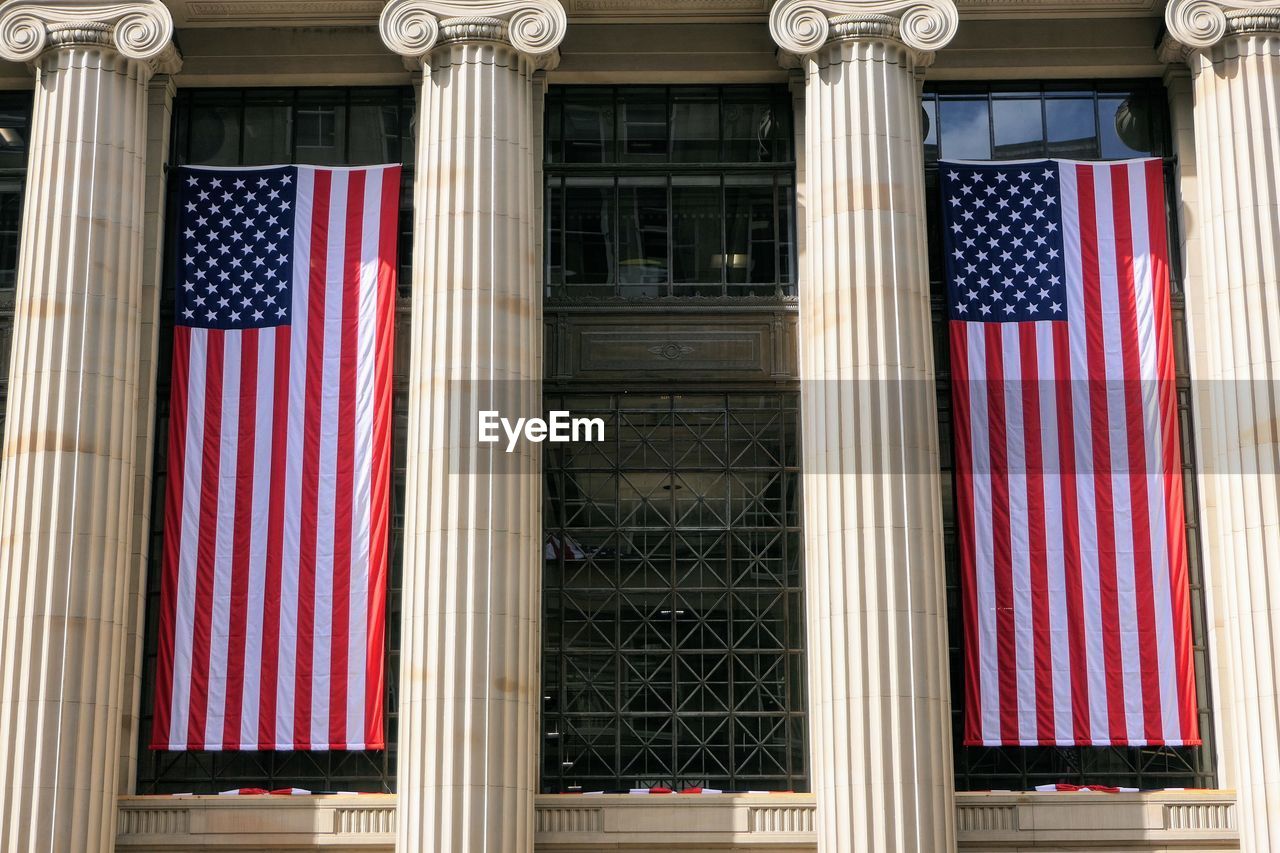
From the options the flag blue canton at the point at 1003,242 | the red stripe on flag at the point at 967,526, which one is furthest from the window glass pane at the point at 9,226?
the red stripe on flag at the point at 967,526

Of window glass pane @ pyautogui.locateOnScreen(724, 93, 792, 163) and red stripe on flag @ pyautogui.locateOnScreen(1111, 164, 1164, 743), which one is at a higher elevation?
window glass pane @ pyautogui.locateOnScreen(724, 93, 792, 163)

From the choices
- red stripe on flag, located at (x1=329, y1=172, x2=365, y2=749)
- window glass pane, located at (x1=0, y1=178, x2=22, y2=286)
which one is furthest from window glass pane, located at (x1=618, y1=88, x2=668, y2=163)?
window glass pane, located at (x1=0, y1=178, x2=22, y2=286)

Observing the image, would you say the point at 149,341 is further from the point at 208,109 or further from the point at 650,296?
the point at 650,296

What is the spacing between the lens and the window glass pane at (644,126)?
27.3m

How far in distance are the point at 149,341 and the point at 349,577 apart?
489 centimetres

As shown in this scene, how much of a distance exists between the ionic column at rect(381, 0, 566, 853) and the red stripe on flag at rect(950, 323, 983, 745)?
6.14m

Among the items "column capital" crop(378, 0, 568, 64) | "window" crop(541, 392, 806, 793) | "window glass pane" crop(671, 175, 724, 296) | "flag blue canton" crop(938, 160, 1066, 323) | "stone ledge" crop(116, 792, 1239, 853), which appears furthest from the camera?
"window glass pane" crop(671, 175, 724, 296)

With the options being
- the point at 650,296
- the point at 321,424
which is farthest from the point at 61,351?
the point at 650,296

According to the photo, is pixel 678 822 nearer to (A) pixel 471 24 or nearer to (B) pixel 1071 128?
(A) pixel 471 24

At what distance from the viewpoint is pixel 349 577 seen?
2475 centimetres

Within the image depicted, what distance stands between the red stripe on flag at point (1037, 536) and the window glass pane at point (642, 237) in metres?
5.64

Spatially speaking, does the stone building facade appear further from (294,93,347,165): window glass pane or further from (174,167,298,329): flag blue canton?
(174,167,298,329): flag blue canton

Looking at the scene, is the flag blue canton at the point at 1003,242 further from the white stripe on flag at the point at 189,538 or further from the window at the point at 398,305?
the white stripe on flag at the point at 189,538

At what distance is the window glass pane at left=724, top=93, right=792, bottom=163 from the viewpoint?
2730 centimetres
